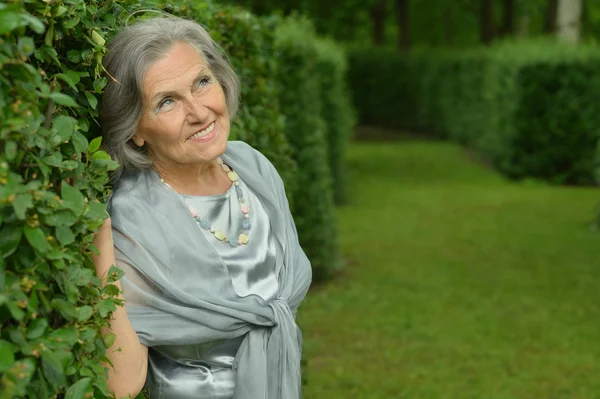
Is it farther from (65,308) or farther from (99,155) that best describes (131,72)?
(65,308)

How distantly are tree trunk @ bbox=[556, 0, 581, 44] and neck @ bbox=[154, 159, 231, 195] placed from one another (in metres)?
16.2

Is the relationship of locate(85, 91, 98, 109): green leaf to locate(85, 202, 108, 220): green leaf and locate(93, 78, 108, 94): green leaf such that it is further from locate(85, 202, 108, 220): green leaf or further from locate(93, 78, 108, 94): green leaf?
locate(85, 202, 108, 220): green leaf

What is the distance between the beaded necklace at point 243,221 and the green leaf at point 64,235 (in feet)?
2.26

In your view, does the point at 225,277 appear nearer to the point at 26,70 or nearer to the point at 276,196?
the point at 276,196

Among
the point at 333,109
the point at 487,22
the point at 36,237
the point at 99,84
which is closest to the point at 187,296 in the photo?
the point at 99,84

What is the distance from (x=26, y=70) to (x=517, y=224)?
34.9 ft

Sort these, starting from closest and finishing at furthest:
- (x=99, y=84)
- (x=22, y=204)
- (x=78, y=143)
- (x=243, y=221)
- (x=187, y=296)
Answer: (x=22, y=204), (x=78, y=143), (x=99, y=84), (x=187, y=296), (x=243, y=221)

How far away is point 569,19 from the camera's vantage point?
18.3m

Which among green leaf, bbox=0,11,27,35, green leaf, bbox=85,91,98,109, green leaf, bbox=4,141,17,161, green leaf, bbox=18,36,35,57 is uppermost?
green leaf, bbox=0,11,27,35

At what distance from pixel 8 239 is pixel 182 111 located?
86 cm

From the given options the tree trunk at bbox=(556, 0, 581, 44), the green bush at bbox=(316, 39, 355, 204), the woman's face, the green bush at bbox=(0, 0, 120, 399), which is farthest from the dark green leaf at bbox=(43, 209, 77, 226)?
the tree trunk at bbox=(556, 0, 581, 44)

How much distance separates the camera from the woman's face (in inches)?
104

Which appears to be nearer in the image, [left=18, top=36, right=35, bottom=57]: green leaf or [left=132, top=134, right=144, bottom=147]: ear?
[left=18, top=36, right=35, bottom=57]: green leaf

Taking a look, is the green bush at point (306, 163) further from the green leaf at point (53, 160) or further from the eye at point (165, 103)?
the green leaf at point (53, 160)
